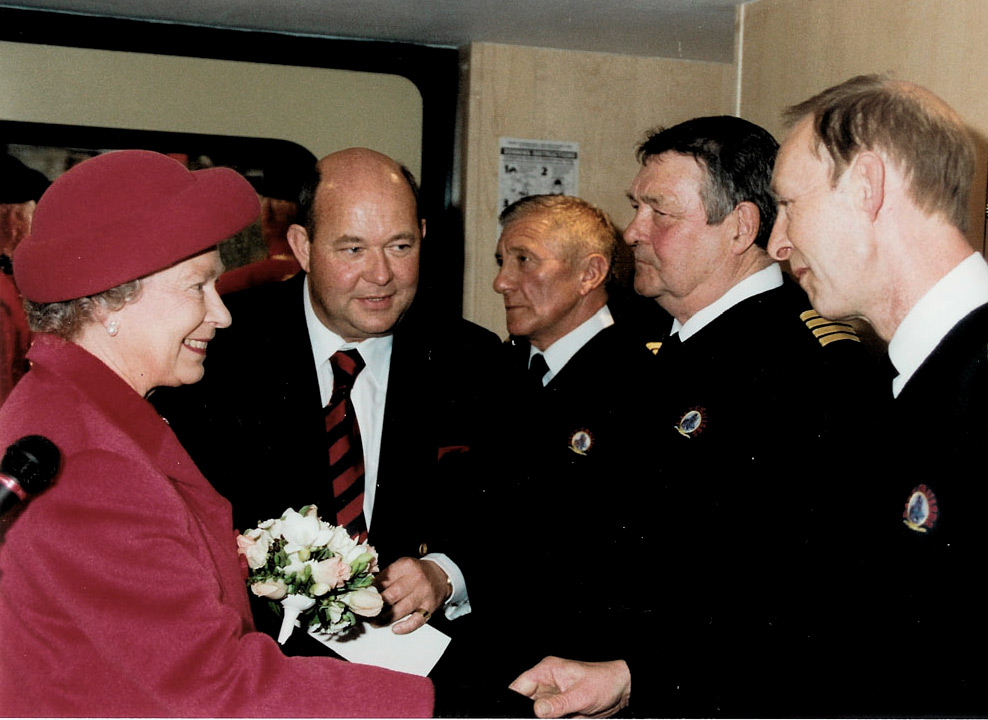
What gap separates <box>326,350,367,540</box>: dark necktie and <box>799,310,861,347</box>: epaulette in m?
0.84

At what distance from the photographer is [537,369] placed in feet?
8.53

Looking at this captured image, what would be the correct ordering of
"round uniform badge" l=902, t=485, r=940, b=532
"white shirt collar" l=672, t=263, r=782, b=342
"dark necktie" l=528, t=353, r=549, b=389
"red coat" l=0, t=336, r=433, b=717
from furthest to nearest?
"dark necktie" l=528, t=353, r=549, b=389 < "white shirt collar" l=672, t=263, r=782, b=342 < "round uniform badge" l=902, t=485, r=940, b=532 < "red coat" l=0, t=336, r=433, b=717

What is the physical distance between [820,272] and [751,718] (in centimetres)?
63

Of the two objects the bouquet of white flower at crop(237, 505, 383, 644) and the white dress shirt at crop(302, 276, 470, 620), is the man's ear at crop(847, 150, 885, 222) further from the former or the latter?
the white dress shirt at crop(302, 276, 470, 620)

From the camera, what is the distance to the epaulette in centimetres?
140

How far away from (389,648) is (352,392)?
0.54 m

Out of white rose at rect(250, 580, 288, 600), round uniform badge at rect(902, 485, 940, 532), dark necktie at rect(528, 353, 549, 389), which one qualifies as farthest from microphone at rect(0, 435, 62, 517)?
dark necktie at rect(528, 353, 549, 389)

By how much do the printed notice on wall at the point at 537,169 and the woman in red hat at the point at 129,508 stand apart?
1.58 m

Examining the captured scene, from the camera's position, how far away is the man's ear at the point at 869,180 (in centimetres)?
111

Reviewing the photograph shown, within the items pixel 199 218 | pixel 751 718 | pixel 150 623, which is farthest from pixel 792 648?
pixel 199 218

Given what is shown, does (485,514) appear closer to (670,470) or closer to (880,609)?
(670,470)

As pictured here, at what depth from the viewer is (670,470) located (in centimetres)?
149

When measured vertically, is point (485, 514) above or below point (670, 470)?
below

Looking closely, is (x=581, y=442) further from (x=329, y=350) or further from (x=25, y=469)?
(x=25, y=469)
